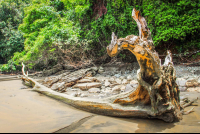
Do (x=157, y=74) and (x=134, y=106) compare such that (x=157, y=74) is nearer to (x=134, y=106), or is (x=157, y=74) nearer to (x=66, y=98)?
(x=134, y=106)

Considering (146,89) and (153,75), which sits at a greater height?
(153,75)

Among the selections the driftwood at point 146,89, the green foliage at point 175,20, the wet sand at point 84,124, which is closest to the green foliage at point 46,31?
the green foliage at point 175,20

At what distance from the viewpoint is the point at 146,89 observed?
2.14m

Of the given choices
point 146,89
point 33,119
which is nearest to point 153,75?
point 146,89

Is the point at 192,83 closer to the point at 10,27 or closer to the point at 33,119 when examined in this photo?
the point at 33,119

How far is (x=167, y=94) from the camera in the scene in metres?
2.06

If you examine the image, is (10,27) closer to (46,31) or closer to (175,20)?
(46,31)

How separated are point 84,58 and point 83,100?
7.25 metres

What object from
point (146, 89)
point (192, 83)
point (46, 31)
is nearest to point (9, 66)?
point (46, 31)

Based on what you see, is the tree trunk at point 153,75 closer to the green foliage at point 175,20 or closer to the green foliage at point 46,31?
the green foliage at point 175,20

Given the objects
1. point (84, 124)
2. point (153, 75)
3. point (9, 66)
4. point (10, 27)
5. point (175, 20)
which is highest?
point (10, 27)

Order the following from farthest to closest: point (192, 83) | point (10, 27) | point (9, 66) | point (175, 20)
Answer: point (10, 27) < point (9, 66) < point (175, 20) < point (192, 83)

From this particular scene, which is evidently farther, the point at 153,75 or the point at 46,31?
the point at 46,31

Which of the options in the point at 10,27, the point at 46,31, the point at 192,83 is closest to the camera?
the point at 192,83
